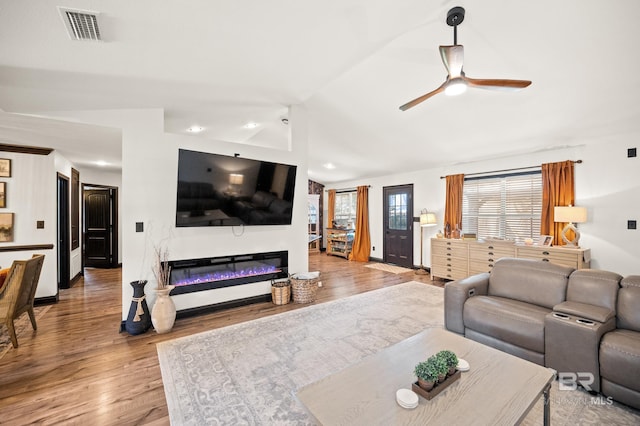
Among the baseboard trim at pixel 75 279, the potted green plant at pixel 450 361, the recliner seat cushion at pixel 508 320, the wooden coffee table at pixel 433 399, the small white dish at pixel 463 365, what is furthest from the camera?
the baseboard trim at pixel 75 279

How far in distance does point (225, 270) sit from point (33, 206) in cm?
305

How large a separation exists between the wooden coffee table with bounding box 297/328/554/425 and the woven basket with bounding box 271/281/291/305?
2400mm

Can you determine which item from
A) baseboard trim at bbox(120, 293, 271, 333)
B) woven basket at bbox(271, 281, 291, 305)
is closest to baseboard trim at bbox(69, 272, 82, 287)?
baseboard trim at bbox(120, 293, 271, 333)

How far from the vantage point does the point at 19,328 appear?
322cm

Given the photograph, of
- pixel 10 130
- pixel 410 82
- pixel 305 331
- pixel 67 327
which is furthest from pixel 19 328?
pixel 410 82

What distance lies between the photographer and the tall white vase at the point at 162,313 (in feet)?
10.1

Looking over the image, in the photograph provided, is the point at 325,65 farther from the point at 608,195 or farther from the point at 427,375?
the point at 608,195

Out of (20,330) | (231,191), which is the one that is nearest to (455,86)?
(231,191)

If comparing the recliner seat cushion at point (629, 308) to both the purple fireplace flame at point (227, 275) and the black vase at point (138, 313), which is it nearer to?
the purple fireplace flame at point (227, 275)

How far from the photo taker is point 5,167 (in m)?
3.87

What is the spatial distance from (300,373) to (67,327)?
3.05 metres

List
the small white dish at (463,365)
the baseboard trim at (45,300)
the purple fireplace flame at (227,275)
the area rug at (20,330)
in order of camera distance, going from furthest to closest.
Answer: the baseboard trim at (45,300) < the purple fireplace flame at (227,275) < the area rug at (20,330) < the small white dish at (463,365)

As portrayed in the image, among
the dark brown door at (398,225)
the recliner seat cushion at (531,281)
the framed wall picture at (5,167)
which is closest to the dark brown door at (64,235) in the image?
the framed wall picture at (5,167)

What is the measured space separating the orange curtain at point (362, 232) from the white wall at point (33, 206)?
645 cm
